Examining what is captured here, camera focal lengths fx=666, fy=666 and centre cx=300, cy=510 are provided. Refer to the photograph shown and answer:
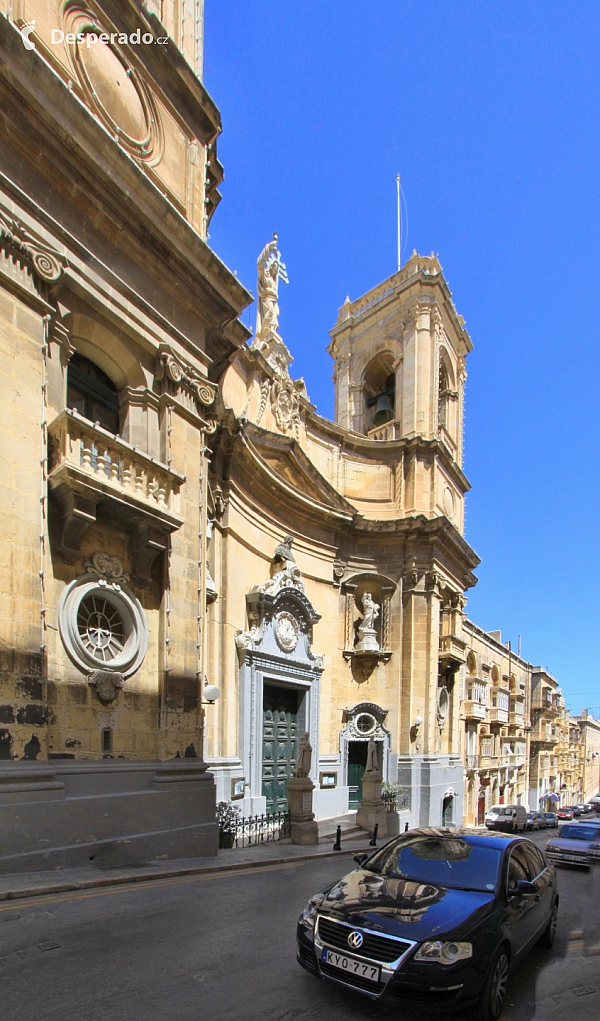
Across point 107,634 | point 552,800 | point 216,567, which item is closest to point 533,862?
point 107,634

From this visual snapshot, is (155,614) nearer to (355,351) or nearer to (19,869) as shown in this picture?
(19,869)

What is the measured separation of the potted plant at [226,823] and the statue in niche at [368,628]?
417 inches

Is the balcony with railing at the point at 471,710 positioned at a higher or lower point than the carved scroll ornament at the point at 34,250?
lower

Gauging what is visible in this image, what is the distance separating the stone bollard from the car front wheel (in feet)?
35.2

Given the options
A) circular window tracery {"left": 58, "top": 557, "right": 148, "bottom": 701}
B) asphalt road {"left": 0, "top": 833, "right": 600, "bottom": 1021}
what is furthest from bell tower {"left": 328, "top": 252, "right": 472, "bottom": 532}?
asphalt road {"left": 0, "top": 833, "right": 600, "bottom": 1021}

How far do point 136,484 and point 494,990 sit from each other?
27.5ft

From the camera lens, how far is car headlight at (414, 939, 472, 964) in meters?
4.70

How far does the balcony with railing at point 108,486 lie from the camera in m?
9.70

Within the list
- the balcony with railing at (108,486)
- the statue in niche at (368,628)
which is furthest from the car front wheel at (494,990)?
the statue in niche at (368,628)

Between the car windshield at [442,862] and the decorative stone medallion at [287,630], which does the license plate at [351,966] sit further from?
the decorative stone medallion at [287,630]

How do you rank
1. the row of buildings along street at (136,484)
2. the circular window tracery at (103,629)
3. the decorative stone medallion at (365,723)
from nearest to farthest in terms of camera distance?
1. the row of buildings along street at (136,484)
2. the circular window tracery at (103,629)
3. the decorative stone medallion at (365,723)

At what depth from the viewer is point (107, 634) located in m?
10.6

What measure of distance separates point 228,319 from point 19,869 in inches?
420

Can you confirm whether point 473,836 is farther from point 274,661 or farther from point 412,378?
point 412,378
